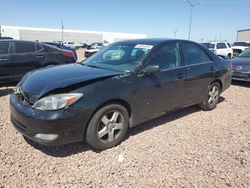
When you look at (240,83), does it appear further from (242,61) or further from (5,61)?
(5,61)

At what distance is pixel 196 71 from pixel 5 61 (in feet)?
16.2

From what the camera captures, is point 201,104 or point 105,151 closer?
point 105,151

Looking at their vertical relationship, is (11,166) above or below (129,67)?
below

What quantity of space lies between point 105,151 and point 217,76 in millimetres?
3264

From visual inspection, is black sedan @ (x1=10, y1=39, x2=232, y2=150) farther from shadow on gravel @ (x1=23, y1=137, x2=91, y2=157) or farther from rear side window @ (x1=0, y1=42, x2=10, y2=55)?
rear side window @ (x1=0, y1=42, x2=10, y2=55)

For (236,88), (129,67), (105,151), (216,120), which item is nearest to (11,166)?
(105,151)

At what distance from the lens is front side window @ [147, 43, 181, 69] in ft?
13.5

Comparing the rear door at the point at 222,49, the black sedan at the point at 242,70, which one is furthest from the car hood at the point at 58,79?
the rear door at the point at 222,49

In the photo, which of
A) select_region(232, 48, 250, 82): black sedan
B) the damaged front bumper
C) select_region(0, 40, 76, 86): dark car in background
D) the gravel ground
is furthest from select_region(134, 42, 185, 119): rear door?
select_region(232, 48, 250, 82): black sedan

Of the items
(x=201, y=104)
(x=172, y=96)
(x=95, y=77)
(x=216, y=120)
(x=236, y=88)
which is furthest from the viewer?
(x=236, y=88)

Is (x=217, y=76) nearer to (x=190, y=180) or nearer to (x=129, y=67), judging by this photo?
(x=129, y=67)

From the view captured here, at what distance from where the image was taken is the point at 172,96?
4.31 meters

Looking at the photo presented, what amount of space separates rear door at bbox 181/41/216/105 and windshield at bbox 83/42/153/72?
0.99 m

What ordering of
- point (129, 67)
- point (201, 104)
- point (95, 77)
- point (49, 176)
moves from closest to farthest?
point (49, 176) → point (95, 77) → point (129, 67) → point (201, 104)
